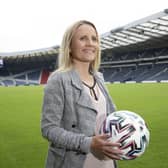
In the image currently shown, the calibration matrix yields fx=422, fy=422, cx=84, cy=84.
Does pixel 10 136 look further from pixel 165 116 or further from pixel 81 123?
pixel 81 123

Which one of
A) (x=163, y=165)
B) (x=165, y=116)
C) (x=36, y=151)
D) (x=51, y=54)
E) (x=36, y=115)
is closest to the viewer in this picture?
(x=163, y=165)

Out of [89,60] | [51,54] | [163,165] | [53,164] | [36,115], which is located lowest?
[51,54]

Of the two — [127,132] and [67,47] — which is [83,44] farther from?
[127,132]

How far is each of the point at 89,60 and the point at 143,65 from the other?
64.5m

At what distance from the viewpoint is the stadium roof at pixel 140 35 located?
5188cm

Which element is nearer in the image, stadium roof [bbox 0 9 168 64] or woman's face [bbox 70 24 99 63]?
woman's face [bbox 70 24 99 63]

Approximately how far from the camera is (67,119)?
106 inches

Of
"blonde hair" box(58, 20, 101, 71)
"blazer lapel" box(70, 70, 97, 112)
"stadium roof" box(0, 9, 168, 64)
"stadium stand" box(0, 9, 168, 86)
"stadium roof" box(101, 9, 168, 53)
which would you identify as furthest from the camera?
"stadium stand" box(0, 9, 168, 86)

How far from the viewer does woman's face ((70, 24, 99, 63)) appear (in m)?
2.84

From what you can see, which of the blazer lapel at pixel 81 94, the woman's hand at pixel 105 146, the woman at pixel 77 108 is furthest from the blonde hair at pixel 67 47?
the woman's hand at pixel 105 146

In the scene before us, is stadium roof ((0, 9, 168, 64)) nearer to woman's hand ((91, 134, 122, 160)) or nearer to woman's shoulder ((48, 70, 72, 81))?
woman's shoulder ((48, 70, 72, 81))

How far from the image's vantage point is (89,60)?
2.89m

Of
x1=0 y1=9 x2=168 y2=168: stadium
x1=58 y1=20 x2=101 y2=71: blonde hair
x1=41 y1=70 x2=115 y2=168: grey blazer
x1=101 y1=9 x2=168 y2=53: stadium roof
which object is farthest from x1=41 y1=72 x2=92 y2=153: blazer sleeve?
x1=101 y1=9 x2=168 y2=53: stadium roof

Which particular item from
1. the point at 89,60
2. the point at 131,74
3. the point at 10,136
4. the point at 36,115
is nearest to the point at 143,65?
the point at 131,74
